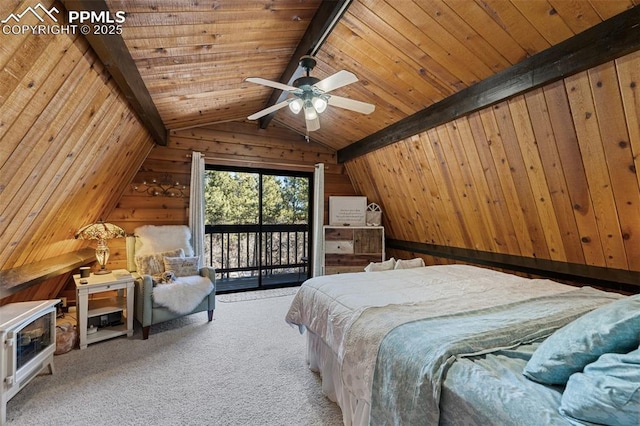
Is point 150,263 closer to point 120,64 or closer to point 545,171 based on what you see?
point 120,64

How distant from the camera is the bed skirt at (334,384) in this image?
1.55 meters

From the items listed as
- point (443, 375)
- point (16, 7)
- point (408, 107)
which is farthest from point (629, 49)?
point (16, 7)

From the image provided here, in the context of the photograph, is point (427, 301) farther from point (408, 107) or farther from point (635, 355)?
point (408, 107)

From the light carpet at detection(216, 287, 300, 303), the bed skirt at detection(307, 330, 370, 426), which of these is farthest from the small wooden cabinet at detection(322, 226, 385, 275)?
the bed skirt at detection(307, 330, 370, 426)

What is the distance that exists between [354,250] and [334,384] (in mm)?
2764

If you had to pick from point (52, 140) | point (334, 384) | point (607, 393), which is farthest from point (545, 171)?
point (52, 140)

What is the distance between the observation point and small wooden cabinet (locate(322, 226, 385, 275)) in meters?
4.60

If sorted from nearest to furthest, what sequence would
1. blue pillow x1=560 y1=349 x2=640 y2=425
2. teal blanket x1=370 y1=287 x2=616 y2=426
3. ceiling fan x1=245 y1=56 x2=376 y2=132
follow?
1. blue pillow x1=560 y1=349 x2=640 y2=425
2. teal blanket x1=370 y1=287 x2=616 y2=426
3. ceiling fan x1=245 y1=56 x2=376 y2=132

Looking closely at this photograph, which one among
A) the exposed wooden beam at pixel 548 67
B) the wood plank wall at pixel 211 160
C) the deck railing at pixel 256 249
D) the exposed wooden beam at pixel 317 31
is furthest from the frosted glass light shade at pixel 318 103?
the deck railing at pixel 256 249

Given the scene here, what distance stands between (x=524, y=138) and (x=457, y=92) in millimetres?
674

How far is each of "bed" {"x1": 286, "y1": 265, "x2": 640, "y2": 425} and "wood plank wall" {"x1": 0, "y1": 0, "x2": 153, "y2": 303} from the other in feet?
6.71

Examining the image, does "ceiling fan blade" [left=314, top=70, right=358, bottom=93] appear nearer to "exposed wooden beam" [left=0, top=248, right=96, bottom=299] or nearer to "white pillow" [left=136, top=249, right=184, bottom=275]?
"exposed wooden beam" [left=0, top=248, right=96, bottom=299]

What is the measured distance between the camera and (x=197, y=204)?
406cm

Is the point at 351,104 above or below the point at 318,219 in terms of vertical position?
above
